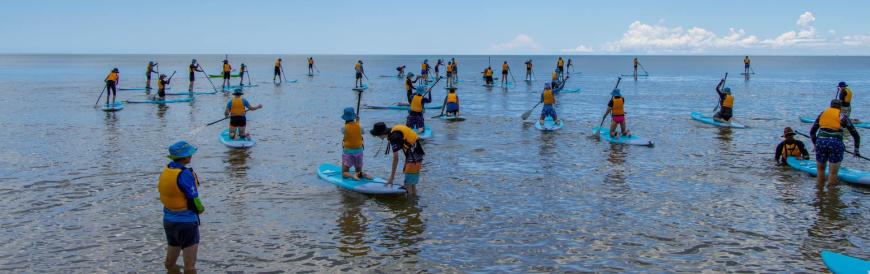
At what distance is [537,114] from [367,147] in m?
12.0

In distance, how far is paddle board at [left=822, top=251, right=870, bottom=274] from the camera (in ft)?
24.9

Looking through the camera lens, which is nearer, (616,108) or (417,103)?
(616,108)

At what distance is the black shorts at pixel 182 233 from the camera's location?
7.30m

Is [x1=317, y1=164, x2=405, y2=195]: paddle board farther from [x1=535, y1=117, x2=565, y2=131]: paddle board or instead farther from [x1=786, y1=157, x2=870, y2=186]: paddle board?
[x1=535, y1=117, x2=565, y2=131]: paddle board

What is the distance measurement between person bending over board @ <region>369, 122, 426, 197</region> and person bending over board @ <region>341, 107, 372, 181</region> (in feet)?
3.25

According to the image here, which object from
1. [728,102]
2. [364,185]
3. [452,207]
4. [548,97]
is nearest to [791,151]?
[728,102]

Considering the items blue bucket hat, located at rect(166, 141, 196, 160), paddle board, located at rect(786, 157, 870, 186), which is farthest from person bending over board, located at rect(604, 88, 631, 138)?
blue bucket hat, located at rect(166, 141, 196, 160)

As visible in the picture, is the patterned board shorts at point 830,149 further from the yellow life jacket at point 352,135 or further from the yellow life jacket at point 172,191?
the yellow life jacket at point 172,191

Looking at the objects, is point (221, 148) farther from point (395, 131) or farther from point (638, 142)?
point (638, 142)

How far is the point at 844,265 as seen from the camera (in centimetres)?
779

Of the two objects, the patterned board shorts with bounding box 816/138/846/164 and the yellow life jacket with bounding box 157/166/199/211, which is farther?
the patterned board shorts with bounding box 816/138/846/164

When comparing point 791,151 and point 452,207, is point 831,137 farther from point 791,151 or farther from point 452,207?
point 452,207

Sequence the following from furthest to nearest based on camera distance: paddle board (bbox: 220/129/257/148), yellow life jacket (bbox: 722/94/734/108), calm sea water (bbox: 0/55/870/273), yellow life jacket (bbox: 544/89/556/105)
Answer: yellow life jacket (bbox: 722/94/734/108) < yellow life jacket (bbox: 544/89/556/105) < paddle board (bbox: 220/129/257/148) < calm sea water (bbox: 0/55/870/273)

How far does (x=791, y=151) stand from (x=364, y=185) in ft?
33.1
